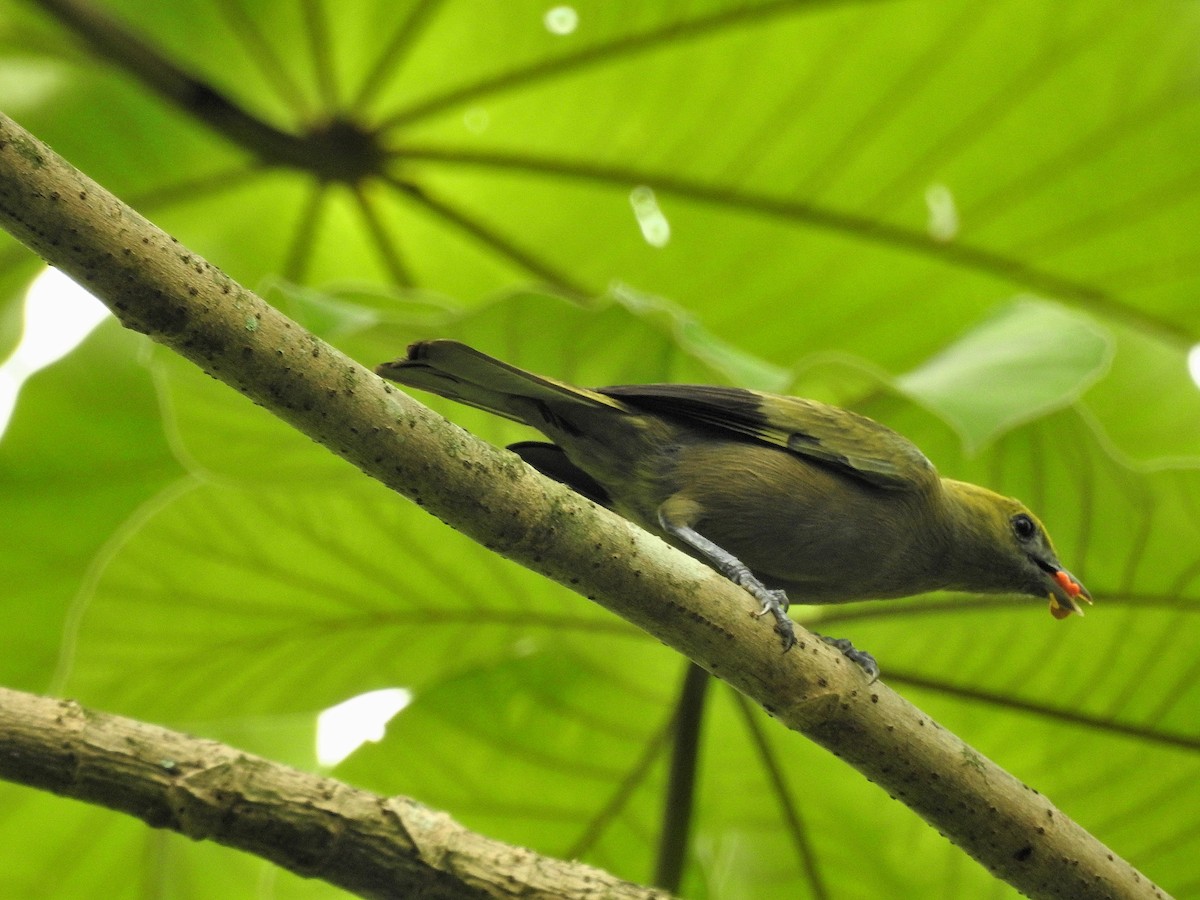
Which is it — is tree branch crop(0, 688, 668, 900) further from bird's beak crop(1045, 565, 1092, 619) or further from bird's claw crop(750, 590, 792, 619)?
bird's beak crop(1045, 565, 1092, 619)

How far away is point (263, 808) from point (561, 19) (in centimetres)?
202

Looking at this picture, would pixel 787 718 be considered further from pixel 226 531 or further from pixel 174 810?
pixel 226 531

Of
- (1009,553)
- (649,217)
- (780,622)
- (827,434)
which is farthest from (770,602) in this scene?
(649,217)

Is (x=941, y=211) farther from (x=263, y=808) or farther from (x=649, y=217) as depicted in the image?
(x=263, y=808)

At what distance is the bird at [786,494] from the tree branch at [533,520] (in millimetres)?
502

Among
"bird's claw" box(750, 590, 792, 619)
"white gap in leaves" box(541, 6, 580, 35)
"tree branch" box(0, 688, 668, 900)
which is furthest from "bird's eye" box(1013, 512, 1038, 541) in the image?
"white gap in leaves" box(541, 6, 580, 35)

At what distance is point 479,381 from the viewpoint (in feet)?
8.05

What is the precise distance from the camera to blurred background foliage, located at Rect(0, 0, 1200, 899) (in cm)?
297

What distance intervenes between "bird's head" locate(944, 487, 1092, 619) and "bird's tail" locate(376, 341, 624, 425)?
93 cm

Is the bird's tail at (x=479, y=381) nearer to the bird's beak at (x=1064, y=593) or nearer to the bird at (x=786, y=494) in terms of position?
the bird at (x=786, y=494)

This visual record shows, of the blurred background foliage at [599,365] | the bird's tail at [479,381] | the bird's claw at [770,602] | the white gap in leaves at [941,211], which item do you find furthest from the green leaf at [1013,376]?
the white gap in leaves at [941,211]

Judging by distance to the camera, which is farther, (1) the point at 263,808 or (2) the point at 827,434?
(2) the point at 827,434

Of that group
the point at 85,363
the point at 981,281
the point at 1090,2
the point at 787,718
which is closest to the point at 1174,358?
the point at 981,281

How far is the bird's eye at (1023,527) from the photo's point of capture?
9.85 ft
